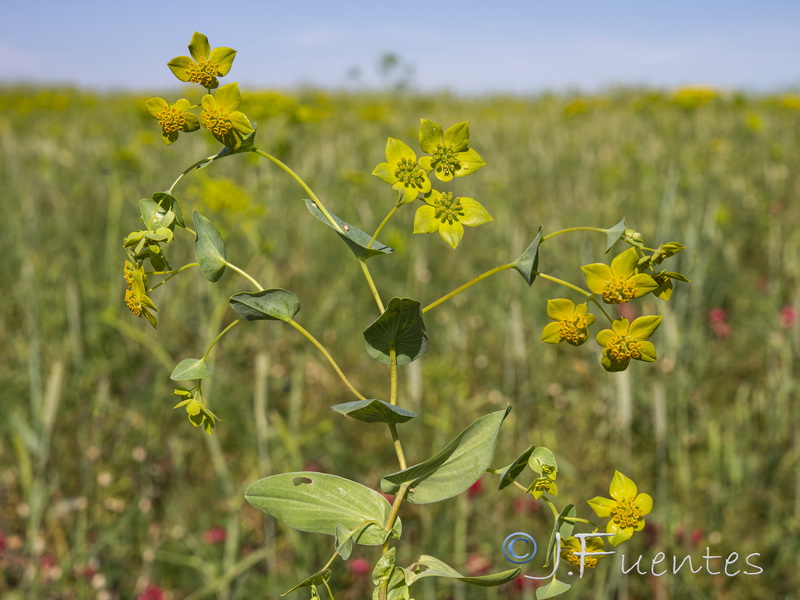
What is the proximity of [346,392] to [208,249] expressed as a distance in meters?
1.42

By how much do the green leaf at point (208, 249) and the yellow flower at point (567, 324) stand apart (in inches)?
7.8

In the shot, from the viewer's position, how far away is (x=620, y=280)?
0.42m

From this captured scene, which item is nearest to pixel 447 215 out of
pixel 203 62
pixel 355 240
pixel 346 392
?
pixel 355 240

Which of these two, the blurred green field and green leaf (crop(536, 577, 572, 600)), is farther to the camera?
the blurred green field

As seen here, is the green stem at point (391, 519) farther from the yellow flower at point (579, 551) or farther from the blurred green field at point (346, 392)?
the blurred green field at point (346, 392)

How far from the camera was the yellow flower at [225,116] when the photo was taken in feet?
1.30

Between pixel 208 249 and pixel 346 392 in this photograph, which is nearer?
pixel 208 249

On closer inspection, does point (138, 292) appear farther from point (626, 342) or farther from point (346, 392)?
point (346, 392)

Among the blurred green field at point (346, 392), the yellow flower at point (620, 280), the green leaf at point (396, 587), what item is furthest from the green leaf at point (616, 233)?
the blurred green field at point (346, 392)

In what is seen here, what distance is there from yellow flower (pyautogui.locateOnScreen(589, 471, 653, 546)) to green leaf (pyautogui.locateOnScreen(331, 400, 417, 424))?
13 cm

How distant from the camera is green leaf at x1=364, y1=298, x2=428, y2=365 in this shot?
1.33 ft

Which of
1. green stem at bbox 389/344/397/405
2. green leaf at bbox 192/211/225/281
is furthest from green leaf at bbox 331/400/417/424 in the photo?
green leaf at bbox 192/211/225/281

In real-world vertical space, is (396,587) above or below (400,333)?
below

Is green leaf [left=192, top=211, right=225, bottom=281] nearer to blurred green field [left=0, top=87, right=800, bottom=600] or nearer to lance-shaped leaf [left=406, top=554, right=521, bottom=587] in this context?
lance-shaped leaf [left=406, top=554, right=521, bottom=587]
